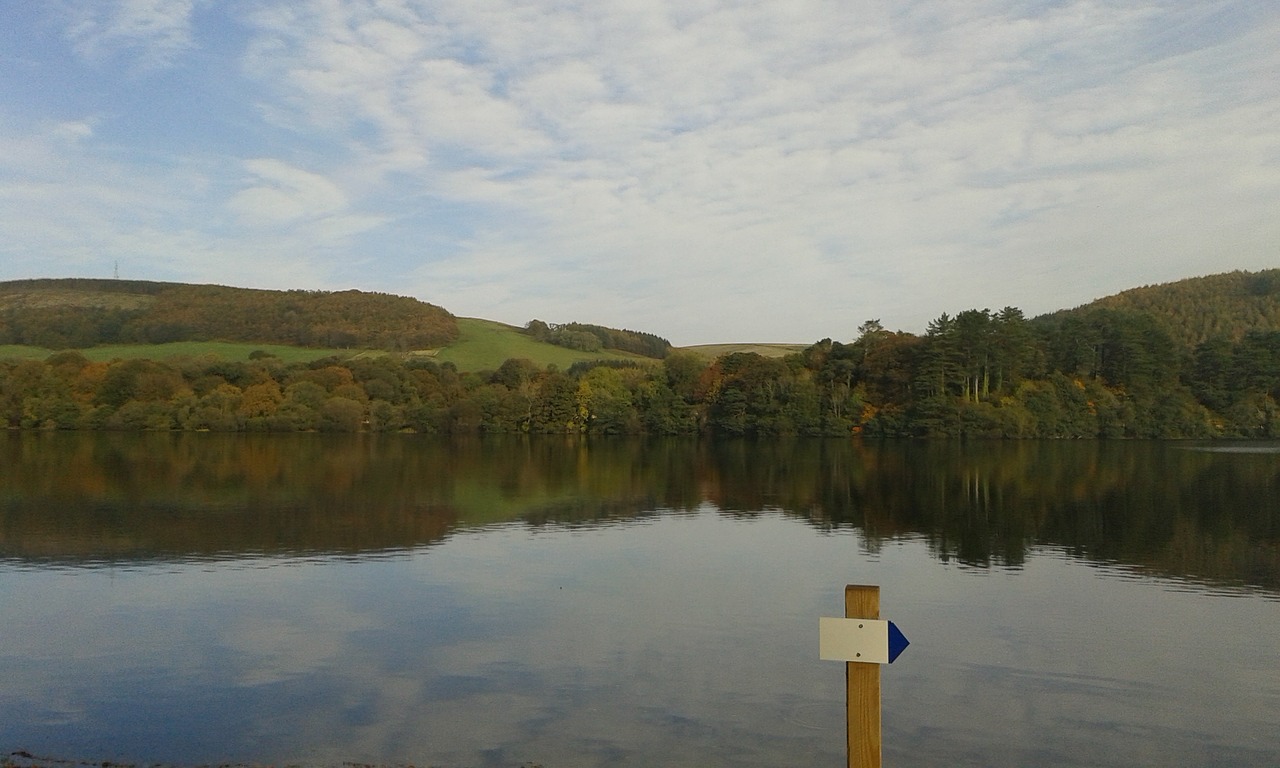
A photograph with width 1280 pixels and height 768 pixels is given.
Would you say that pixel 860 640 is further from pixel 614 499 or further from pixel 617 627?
pixel 614 499

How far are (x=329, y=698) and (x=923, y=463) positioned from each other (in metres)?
49.6

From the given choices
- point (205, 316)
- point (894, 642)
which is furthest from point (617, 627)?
point (205, 316)

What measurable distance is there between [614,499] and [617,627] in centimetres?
2069

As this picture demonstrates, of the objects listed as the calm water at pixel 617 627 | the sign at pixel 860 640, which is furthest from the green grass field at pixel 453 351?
the sign at pixel 860 640

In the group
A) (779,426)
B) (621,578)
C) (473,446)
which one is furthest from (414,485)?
(779,426)

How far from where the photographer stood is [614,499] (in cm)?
3569

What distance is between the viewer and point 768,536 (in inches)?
1022

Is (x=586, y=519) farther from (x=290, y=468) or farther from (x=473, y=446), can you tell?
(x=473, y=446)

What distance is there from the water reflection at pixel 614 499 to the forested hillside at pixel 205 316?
4890 centimetres

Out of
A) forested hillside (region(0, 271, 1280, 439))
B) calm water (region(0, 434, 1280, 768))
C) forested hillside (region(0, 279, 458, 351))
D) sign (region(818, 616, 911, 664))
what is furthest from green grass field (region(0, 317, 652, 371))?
sign (region(818, 616, 911, 664))

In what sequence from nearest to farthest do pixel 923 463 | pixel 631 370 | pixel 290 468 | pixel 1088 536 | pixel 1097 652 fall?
pixel 1097 652 < pixel 1088 536 < pixel 290 468 < pixel 923 463 < pixel 631 370

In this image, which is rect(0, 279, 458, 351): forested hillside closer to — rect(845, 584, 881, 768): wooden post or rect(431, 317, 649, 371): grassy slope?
rect(431, 317, 649, 371): grassy slope

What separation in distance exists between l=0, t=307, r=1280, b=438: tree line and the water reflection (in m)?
24.5

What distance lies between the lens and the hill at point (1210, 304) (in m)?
118
